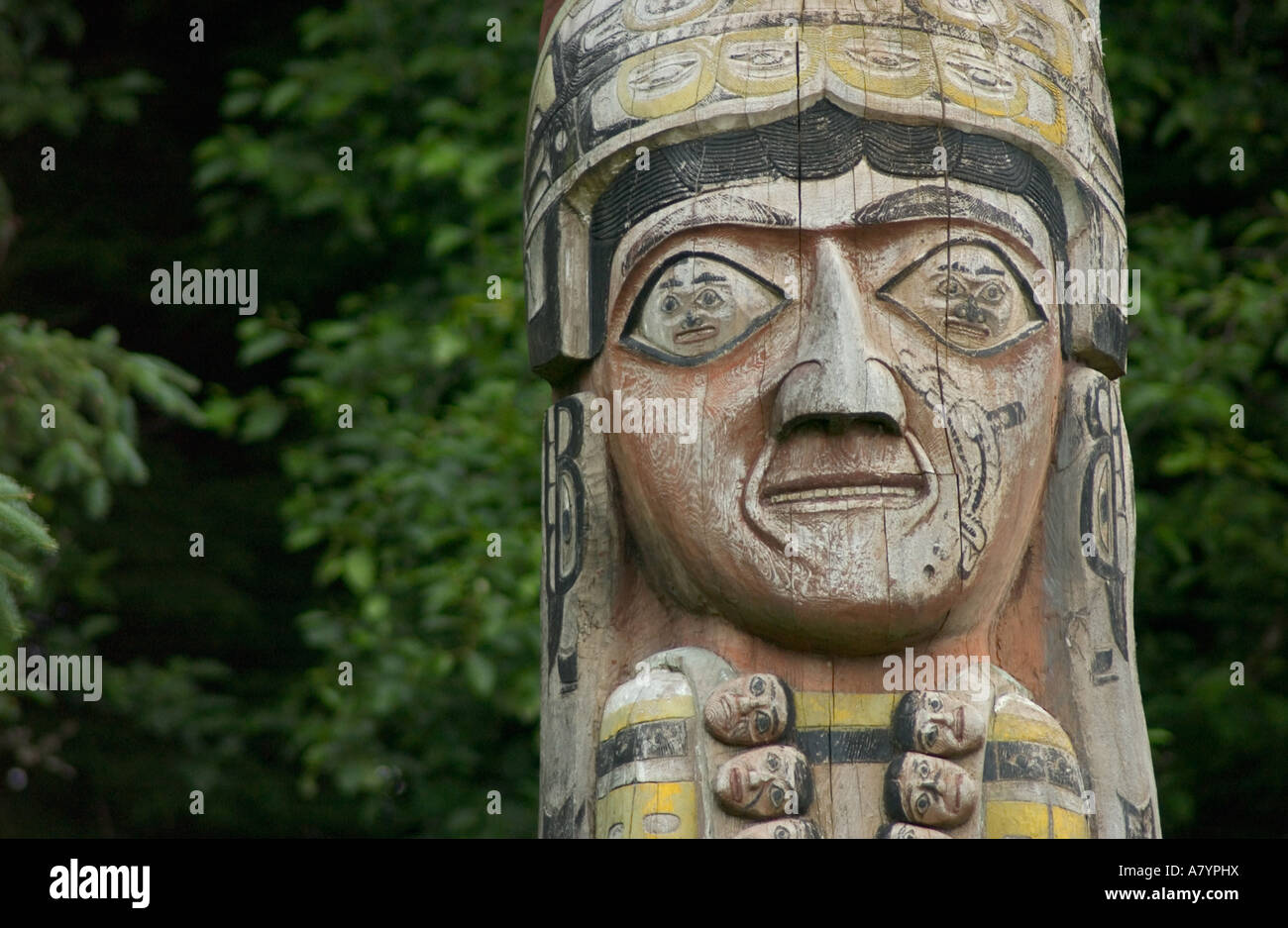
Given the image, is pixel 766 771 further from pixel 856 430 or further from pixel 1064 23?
pixel 1064 23

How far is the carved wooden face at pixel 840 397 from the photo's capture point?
14.5 ft

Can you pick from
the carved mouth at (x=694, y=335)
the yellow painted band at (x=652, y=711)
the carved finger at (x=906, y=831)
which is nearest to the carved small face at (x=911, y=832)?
the carved finger at (x=906, y=831)

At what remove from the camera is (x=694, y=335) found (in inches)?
184

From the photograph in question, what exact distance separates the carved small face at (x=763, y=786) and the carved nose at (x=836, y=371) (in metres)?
0.76

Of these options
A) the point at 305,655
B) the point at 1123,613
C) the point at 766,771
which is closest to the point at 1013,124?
the point at 1123,613

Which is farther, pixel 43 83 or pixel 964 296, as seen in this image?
pixel 43 83

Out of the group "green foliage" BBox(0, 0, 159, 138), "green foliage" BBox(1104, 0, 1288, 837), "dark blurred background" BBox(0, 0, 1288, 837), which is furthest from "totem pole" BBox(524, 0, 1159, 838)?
"green foliage" BBox(0, 0, 159, 138)

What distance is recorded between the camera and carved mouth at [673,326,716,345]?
183 inches

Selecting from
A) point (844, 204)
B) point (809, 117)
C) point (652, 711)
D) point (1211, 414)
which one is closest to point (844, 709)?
point (652, 711)

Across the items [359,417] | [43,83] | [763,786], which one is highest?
[43,83]
